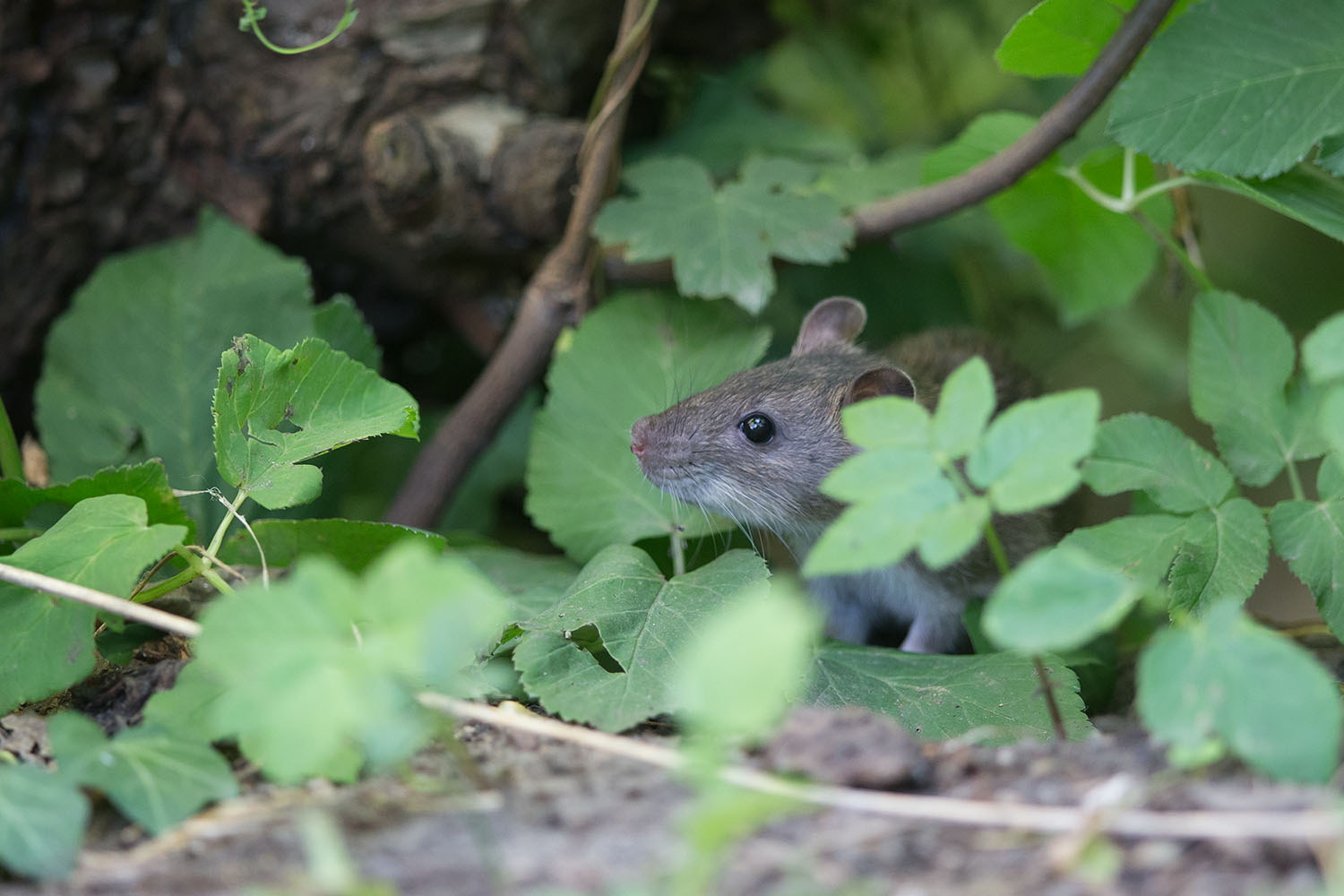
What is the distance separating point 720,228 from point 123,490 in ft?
5.91

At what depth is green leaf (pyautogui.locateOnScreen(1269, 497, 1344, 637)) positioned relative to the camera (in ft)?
7.55

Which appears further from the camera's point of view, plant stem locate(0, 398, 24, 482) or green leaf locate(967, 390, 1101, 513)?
plant stem locate(0, 398, 24, 482)

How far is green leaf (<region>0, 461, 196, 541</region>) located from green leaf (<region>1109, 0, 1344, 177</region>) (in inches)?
92.3

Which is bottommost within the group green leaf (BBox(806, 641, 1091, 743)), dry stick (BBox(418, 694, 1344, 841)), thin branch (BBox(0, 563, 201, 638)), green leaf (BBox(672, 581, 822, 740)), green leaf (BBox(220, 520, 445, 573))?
green leaf (BBox(806, 641, 1091, 743))

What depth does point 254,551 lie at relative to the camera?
2824 mm

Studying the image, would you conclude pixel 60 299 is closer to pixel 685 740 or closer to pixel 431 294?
pixel 431 294

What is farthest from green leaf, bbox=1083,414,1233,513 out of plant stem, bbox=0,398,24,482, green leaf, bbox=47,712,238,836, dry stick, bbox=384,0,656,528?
plant stem, bbox=0,398,24,482

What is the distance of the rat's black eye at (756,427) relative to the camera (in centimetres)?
353

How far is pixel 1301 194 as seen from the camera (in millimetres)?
2779

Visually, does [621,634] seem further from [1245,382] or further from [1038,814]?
[1245,382]

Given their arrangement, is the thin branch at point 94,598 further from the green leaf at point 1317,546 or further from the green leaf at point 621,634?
the green leaf at point 1317,546

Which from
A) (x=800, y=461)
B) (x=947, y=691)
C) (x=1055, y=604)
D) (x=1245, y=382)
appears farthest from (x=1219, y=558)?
(x=800, y=461)

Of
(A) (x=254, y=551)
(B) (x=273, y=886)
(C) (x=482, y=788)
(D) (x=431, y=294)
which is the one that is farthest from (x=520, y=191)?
(B) (x=273, y=886)

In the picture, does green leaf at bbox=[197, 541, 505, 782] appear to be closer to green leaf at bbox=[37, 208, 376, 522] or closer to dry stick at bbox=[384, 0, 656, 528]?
green leaf at bbox=[37, 208, 376, 522]
